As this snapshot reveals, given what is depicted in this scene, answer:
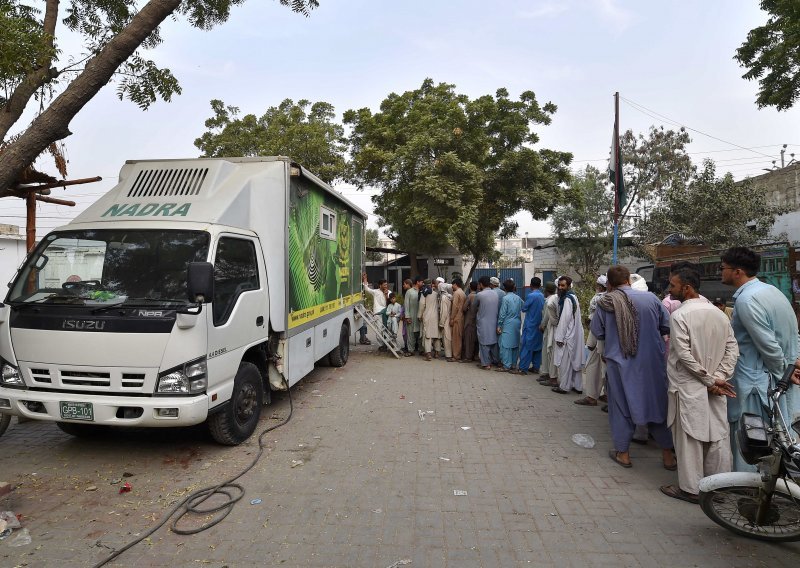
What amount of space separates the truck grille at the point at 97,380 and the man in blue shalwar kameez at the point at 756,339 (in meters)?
4.69

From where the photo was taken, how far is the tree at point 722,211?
17.5 meters

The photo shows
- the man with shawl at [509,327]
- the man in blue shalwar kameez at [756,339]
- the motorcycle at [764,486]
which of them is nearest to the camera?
the motorcycle at [764,486]

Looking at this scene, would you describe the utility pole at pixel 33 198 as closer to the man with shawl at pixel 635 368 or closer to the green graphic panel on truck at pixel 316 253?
the green graphic panel on truck at pixel 316 253

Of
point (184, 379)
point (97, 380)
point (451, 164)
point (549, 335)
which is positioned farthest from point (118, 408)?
point (451, 164)

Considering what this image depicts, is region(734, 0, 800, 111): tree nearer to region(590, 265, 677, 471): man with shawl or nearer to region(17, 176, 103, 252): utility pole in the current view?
region(590, 265, 677, 471): man with shawl

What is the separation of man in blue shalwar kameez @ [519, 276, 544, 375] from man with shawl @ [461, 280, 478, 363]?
3.74ft

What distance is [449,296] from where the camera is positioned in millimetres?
9805

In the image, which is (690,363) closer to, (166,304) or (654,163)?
(166,304)

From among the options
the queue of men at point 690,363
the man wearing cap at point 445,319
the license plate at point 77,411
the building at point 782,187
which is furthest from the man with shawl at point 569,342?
the building at point 782,187

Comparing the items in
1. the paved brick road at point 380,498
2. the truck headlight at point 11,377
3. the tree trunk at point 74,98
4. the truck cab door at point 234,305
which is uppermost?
the tree trunk at point 74,98

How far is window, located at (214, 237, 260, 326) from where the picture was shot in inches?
174

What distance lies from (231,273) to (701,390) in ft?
14.0

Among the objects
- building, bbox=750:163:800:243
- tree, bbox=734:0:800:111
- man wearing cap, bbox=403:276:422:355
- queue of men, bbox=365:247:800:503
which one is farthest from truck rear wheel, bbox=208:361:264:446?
building, bbox=750:163:800:243

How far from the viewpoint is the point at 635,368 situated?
4.39 m
